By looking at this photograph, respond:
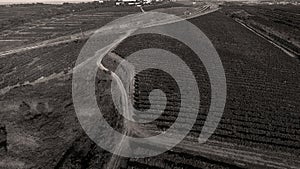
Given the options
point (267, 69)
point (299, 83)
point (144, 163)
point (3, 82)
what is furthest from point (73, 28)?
point (144, 163)

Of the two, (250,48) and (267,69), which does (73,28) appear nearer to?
(250,48)

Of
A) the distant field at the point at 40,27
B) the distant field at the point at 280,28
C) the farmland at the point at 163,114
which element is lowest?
the distant field at the point at 40,27

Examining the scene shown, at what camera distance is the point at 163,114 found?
24938mm

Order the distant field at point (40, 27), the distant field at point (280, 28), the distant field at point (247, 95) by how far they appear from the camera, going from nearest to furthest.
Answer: the distant field at point (247, 95) → the distant field at point (280, 28) → the distant field at point (40, 27)

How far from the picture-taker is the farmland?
64.0ft

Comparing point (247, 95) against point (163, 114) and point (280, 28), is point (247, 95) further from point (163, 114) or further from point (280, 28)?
point (280, 28)

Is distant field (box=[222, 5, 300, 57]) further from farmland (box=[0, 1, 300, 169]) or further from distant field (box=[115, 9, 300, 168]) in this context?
farmland (box=[0, 1, 300, 169])

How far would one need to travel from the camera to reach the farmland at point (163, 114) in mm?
19500

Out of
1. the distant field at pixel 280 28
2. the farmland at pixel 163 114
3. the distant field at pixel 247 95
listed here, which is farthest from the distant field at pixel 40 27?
the distant field at pixel 280 28

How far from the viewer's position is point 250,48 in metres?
46.2

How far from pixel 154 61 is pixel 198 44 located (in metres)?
11.2

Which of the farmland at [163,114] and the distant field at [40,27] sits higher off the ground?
the farmland at [163,114]

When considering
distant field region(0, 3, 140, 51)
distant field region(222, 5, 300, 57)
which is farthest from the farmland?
distant field region(0, 3, 140, 51)

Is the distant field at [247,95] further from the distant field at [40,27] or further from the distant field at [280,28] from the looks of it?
the distant field at [40,27]
